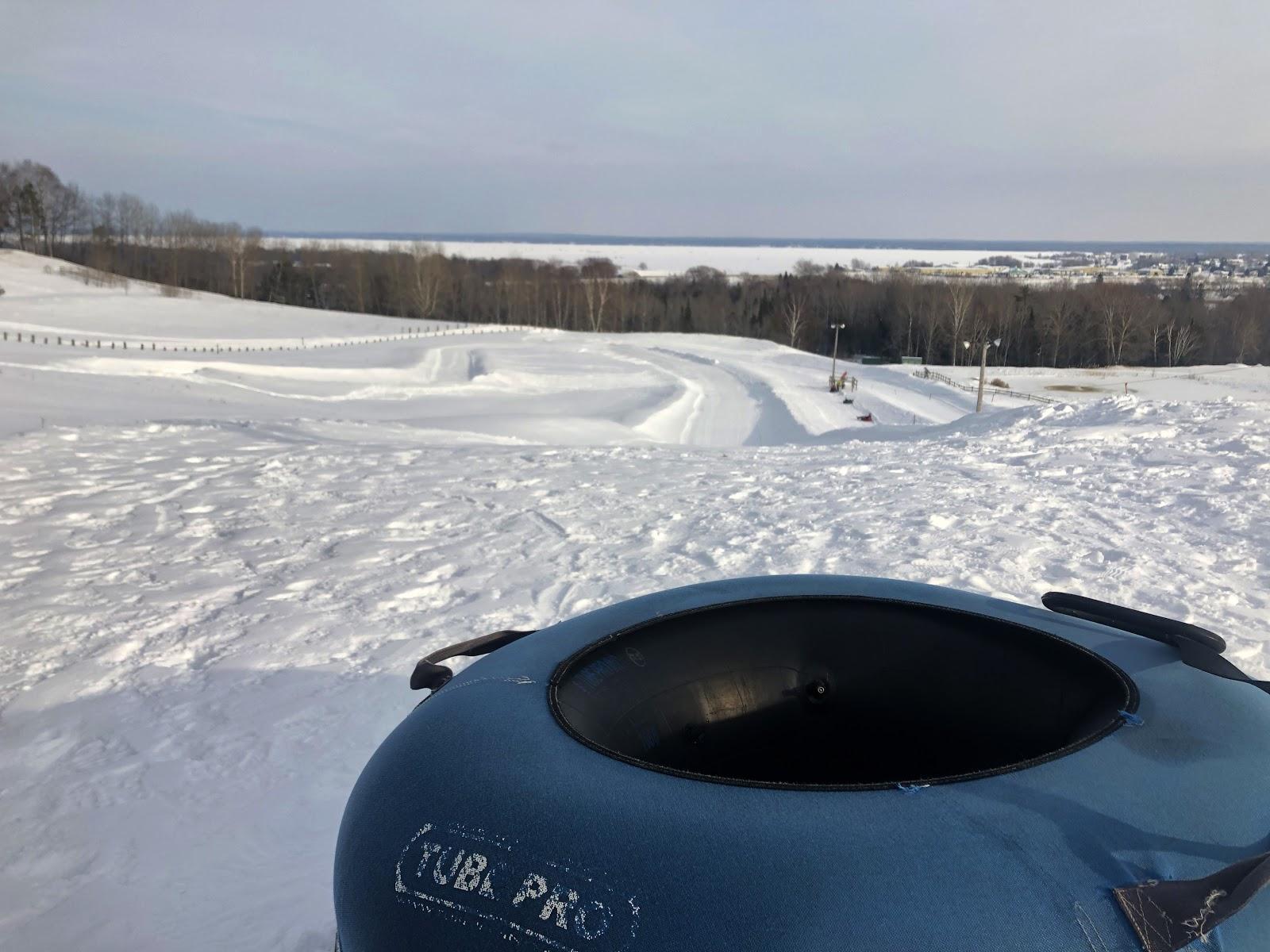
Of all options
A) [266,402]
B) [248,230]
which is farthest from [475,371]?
[248,230]

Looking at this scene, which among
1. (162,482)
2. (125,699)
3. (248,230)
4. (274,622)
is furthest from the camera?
(248,230)

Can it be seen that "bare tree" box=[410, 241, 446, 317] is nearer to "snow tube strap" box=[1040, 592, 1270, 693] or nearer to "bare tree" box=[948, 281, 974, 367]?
"bare tree" box=[948, 281, 974, 367]

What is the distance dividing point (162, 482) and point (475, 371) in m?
26.5

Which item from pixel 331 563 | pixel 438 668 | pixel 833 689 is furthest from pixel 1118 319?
pixel 438 668

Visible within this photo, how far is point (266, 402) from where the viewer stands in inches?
841

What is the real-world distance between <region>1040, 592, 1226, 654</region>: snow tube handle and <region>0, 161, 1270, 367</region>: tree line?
65238 mm

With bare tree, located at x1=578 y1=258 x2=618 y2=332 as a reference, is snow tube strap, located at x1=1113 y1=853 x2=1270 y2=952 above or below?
below

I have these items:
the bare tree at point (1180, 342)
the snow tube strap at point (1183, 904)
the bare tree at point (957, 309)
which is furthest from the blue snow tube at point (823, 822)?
the bare tree at point (1180, 342)

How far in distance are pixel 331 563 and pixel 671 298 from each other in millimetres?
85792

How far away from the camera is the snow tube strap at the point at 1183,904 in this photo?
1.29 meters

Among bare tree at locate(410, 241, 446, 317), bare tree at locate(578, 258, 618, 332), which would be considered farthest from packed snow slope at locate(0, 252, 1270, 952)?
bare tree at locate(410, 241, 446, 317)

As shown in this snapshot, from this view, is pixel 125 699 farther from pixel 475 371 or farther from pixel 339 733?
pixel 475 371

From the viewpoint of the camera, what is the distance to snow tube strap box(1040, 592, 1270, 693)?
1965 mm

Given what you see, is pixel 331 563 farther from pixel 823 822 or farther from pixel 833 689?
pixel 823 822
